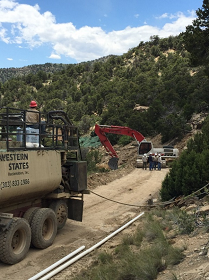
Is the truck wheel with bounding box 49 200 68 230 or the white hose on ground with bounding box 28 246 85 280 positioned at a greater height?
the truck wheel with bounding box 49 200 68 230

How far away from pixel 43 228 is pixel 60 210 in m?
1.02

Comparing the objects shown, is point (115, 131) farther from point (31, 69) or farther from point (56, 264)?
point (31, 69)

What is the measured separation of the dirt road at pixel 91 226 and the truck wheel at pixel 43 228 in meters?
0.20

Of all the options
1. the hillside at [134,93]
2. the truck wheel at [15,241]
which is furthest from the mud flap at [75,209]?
the hillside at [134,93]

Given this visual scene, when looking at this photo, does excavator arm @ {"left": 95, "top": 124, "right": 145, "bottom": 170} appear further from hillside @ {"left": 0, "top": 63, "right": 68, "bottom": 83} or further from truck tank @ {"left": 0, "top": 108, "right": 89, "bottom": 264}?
hillside @ {"left": 0, "top": 63, "right": 68, "bottom": 83}

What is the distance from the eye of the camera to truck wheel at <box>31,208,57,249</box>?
296 inches

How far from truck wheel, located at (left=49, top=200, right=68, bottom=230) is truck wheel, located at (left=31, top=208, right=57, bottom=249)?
50cm

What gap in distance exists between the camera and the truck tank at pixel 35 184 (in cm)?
674

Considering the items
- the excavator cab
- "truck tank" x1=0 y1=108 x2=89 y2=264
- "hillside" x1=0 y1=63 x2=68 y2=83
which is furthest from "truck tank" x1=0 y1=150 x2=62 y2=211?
"hillside" x1=0 y1=63 x2=68 y2=83

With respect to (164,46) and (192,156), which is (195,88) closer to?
(192,156)

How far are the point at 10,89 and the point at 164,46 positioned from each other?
138 feet

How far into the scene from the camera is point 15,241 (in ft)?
23.1

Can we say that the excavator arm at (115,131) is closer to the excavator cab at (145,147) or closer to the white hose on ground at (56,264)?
the excavator cab at (145,147)

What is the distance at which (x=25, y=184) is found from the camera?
23.4 ft
